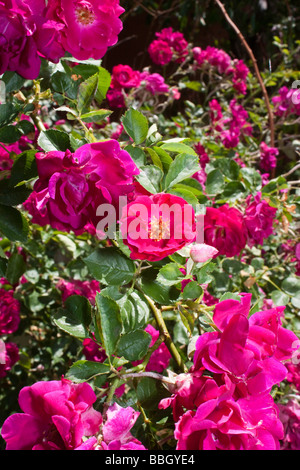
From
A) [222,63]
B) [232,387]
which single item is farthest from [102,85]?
[222,63]

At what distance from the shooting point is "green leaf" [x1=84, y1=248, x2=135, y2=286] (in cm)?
52

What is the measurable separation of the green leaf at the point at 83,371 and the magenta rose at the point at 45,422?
0.05 meters

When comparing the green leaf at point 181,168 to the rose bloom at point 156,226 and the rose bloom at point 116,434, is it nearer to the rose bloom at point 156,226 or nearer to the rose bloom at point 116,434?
the rose bloom at point 156,226

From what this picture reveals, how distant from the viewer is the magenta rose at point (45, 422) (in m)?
0.39

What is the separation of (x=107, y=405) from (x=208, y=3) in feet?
9.65

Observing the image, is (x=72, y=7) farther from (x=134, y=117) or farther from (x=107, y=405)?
(x=107, y=405)

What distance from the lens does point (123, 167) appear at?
1.48 ft

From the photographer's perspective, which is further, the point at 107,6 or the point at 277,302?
the point at 277,302

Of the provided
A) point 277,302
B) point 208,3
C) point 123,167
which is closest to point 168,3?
point 208,3

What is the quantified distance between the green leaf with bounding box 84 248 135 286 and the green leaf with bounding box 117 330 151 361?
0.07m

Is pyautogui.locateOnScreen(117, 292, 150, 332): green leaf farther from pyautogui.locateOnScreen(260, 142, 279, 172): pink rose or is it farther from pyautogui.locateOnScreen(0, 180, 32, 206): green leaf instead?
pyautogui.locateOnScreen(260, 142, 279, 172): pink rose

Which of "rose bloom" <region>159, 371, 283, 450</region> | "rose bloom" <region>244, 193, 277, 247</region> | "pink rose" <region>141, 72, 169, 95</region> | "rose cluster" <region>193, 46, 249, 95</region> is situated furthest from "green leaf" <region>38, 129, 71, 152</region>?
"rose cluster" <region>193, 46, 249, 95</region>

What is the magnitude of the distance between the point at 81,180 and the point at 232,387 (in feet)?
0.88
